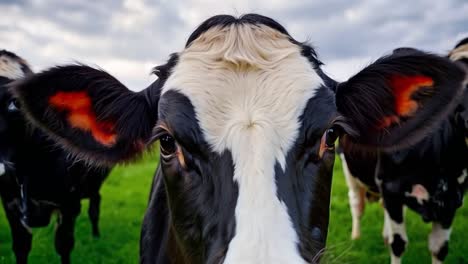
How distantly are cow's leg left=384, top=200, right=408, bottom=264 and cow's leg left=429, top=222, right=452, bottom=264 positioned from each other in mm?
306

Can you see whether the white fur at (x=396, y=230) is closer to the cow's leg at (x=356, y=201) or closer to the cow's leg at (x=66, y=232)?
the cow's leg at (x=356, y=201)

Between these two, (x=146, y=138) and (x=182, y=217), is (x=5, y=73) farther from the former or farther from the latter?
(x=182, y=217)

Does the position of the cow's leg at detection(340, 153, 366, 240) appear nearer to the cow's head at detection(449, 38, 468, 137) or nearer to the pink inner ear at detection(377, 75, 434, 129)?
the cow's head at detection(449, 38, 468, 137)

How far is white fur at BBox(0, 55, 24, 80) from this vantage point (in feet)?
18.6

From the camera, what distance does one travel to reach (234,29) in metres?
2.71

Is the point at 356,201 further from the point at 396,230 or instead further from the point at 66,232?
the point at 66,232

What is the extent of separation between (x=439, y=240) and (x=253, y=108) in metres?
4.20

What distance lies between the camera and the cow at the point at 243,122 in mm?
1920

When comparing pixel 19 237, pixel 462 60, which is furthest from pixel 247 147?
pixel 19 237

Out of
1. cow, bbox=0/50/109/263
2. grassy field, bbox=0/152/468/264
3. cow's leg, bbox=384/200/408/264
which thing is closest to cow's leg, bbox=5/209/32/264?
cow, bbox=0/50/109/263

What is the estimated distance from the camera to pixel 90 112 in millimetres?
2721

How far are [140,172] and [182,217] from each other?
11.1m

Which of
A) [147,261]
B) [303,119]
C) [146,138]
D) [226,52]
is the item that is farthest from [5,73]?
[303,119]

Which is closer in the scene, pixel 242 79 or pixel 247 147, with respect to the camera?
pixel 247 147
